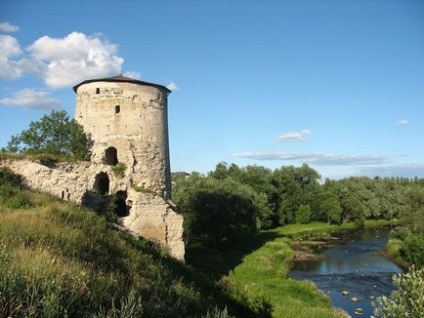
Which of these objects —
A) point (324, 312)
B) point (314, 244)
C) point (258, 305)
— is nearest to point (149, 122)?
point (258, 305)

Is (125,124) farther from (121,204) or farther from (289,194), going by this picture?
(289,194)

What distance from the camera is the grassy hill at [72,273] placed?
5.05 meters

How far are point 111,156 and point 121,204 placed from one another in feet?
8.23

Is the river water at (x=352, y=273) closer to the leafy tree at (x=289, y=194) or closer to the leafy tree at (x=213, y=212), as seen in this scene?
the leafy tree at (x=213, y=212)

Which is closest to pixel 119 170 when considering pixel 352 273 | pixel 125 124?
pixel 125 124

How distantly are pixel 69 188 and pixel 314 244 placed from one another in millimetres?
30955

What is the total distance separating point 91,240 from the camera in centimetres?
948

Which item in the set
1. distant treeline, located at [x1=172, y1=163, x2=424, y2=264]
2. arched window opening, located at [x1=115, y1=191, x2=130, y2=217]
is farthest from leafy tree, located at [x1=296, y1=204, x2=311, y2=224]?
arched window opening, located at [x1=115, y1=191, x2=130, y2=217]

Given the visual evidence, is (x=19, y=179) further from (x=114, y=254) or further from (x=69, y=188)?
(x=114, y=254)

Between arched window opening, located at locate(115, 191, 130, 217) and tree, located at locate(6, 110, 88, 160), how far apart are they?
8.36 ft

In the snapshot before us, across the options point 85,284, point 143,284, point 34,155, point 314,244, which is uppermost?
point 34,155

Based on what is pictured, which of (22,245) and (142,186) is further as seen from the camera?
(142,186)

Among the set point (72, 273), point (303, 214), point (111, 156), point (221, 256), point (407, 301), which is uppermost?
point (111, 156)

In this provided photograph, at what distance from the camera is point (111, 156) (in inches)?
845
